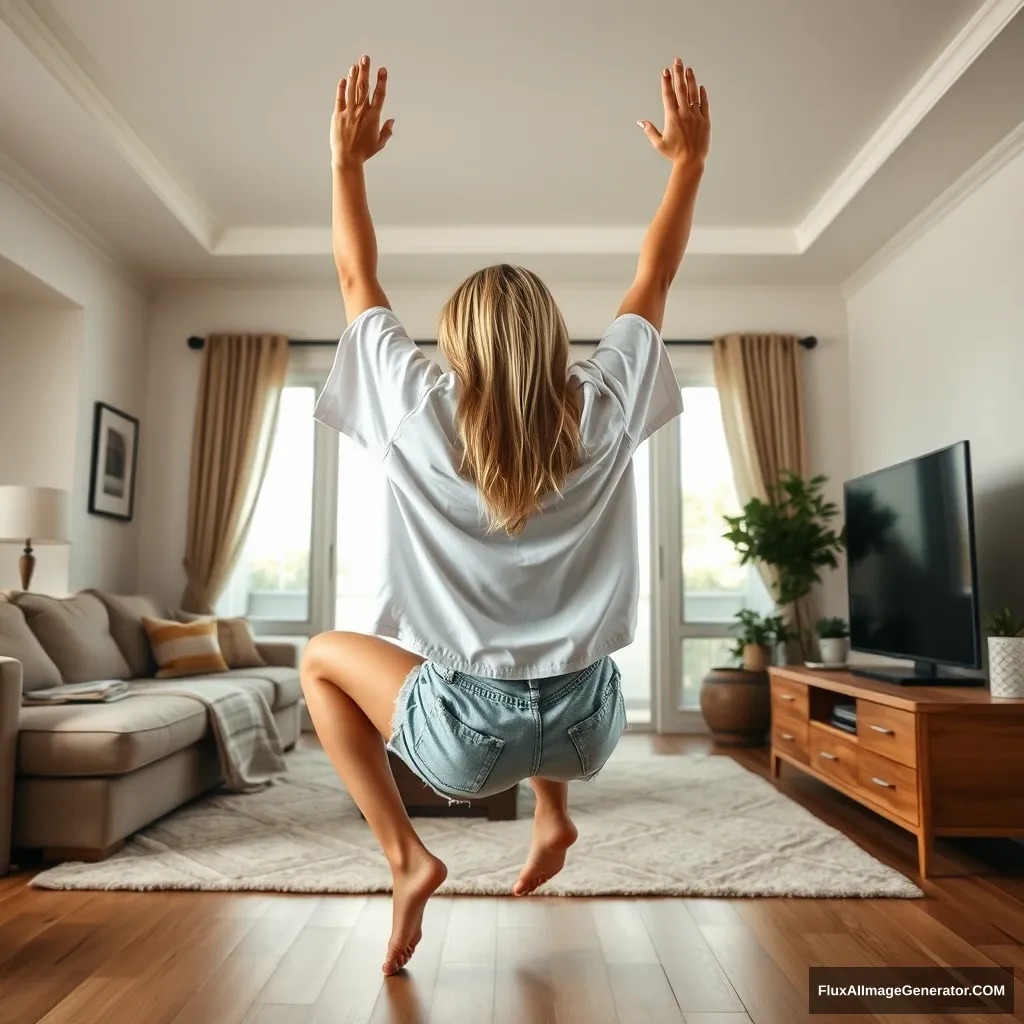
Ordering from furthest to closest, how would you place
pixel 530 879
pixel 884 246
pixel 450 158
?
pixel 884 246
pixel 450 158
pixel 530 879

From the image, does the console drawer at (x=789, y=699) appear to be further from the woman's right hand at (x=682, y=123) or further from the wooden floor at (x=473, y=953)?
the woman's right hand at (x=682, y=123)

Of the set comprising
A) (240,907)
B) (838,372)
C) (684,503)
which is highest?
(838,372)

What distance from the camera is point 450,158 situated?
445 cm

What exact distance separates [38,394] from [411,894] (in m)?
4.06

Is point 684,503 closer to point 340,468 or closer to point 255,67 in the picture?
point 340,468

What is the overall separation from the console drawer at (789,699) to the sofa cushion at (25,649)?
2891 millimetres

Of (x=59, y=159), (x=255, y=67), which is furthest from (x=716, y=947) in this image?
(x=59, y=159)

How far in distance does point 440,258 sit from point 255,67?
6.04 ft

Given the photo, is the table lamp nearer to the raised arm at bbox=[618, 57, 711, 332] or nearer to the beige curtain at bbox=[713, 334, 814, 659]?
the raised arm at bbox=[618, 57, 711, 332]

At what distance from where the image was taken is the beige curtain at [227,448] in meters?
5.57

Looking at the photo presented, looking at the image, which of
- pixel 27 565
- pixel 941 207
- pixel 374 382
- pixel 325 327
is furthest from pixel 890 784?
pixel 325 327

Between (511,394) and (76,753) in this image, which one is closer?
(511,394)

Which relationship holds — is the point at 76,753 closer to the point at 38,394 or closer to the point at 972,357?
the point at 38,394

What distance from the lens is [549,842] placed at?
1.81 m
